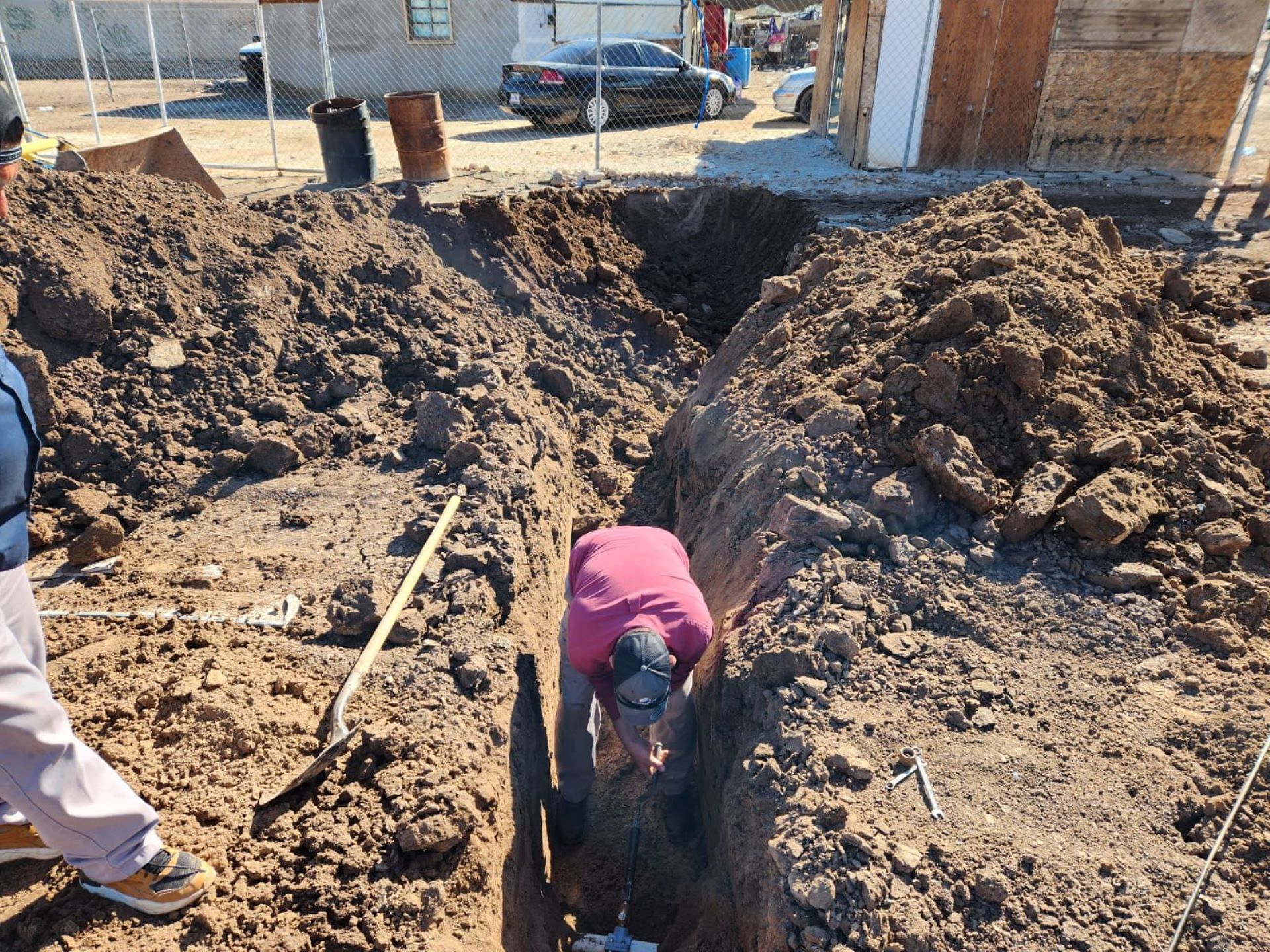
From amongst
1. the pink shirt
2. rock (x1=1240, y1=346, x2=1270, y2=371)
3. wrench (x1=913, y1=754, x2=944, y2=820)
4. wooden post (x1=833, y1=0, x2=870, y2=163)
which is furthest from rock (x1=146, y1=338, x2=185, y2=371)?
wooden post (x1=833, y1=0, x2=870, y2=163)

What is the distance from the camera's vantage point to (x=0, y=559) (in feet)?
7.94

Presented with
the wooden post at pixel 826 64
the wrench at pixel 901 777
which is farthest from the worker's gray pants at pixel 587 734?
the wooden post at pixel 826 64

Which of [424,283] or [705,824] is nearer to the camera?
[705,824]

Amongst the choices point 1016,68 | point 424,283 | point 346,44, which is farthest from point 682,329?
point 346,44

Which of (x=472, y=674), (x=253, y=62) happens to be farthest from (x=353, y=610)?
(x=253, y=62)

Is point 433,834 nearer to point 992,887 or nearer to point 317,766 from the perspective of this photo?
point 317,766

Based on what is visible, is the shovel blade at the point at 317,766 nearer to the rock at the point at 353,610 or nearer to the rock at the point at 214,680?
the rock at the point at 214,680

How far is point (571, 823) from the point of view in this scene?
434 cm

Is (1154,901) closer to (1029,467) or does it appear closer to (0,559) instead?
(1029,467)

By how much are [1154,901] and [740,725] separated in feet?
5.20

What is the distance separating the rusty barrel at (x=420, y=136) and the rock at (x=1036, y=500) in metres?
7.11

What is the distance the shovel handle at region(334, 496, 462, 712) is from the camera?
3.59 metres

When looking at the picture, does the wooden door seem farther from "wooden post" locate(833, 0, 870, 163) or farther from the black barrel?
the black barrel

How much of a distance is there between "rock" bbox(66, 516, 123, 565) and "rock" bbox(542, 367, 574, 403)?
10.4 ft
